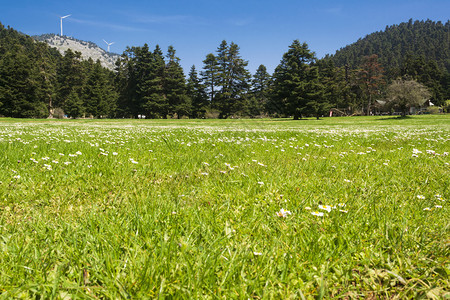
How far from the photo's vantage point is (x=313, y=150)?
683 cm

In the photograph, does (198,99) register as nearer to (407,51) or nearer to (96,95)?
(96,95)

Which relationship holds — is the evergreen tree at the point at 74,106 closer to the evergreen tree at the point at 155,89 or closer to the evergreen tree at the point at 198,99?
the evergreen tree at the point at 155,89

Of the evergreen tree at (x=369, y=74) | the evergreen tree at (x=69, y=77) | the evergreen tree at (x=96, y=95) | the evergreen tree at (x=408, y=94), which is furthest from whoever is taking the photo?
the evergreen tree at (x=369, y=74)

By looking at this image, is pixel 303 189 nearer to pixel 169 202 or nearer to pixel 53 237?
pixel 169 202

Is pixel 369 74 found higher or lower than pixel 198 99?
higher

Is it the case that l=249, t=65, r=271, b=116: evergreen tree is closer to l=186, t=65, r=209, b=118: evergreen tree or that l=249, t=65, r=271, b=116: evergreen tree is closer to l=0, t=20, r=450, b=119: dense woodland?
l=0, t=20, r=450, b=119: dense woodland

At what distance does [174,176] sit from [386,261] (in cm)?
304

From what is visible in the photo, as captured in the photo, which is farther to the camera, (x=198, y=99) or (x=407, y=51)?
(x=407, y=51)

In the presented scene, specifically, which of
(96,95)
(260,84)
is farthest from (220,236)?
(260,84)

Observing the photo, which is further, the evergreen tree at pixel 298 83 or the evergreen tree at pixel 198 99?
the evergreen tree at pixel 198 99

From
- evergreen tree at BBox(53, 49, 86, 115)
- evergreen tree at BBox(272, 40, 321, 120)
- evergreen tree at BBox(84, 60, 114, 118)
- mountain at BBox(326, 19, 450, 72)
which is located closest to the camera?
evergreen tree at BBox(272, 40, 321, 120)

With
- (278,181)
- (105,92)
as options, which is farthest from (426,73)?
(278,181)

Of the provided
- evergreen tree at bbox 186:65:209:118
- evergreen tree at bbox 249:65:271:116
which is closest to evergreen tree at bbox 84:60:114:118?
evergreen tree at bbox 186:65:209:118

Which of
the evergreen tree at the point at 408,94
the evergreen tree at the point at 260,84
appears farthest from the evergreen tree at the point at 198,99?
the evergreen tree at the point at 408,94
